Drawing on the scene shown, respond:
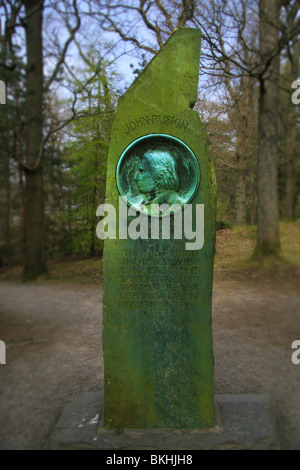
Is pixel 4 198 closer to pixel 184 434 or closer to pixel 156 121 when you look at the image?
pixel 156 121

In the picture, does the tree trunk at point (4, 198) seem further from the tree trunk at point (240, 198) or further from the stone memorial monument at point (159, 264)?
the stone memorial monument at point (159, 264)

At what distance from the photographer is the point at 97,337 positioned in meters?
4.65

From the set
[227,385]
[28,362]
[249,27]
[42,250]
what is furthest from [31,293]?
[249,27]

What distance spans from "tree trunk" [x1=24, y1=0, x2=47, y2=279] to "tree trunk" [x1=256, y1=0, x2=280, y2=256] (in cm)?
445

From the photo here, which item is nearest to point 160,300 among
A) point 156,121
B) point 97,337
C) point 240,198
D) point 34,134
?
point 156,121

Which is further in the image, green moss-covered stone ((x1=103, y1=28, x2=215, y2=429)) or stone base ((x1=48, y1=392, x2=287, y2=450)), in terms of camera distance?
green moss-covered stone ((x1=103, y1=28, x2=215, y2=429))

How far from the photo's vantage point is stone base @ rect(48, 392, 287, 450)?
7.65 feet

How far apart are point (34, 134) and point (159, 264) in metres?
6.53

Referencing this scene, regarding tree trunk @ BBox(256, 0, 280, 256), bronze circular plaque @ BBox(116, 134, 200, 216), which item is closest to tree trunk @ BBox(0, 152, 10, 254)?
tree trunk @ BBox(256, 0, 280, 256)

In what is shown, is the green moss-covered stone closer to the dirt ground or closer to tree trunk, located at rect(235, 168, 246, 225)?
the dirt ground

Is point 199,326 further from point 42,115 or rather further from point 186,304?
point 42,115

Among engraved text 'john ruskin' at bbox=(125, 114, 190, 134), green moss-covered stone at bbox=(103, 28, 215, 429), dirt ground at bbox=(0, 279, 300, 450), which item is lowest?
dirt ground at bbox=(0, 279, 300, 450)

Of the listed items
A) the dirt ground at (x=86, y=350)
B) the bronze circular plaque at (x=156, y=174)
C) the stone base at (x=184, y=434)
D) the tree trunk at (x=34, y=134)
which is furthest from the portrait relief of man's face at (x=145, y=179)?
the tree trunk at (x=34, y=134)
